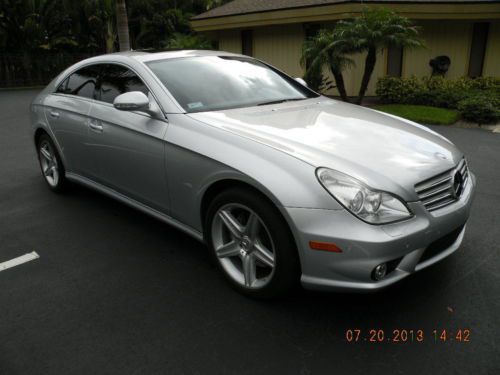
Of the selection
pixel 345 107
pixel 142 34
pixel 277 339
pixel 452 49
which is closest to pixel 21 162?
pixel 345 107

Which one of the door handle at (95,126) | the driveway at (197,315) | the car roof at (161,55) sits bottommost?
the driveway at (197,315)

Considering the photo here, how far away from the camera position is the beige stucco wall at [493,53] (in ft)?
47.0

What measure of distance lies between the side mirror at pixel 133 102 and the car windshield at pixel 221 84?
0.85ft

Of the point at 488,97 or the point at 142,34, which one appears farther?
the point at 142,34

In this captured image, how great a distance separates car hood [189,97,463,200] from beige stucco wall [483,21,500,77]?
1291cm

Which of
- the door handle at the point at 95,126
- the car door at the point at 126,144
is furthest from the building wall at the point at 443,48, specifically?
the door handle at the point at 95,126

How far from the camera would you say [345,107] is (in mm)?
4000

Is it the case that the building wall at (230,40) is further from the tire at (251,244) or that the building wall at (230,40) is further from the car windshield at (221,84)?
the tire at (251,244)

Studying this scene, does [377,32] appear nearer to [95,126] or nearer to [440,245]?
[95,126]

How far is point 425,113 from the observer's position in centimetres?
1048

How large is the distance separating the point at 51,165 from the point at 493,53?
14.2 metres

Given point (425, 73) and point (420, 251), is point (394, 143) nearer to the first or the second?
point (420, 251)

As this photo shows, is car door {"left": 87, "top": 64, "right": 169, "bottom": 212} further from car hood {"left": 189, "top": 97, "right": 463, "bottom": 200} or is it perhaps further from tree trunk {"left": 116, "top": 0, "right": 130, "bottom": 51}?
tree trunk {"left": 116, "top": 0, "right": 130, "bottom": 51}

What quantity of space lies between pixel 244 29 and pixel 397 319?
51.1 feet
